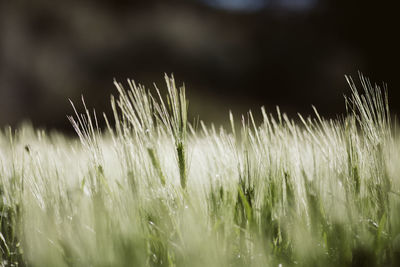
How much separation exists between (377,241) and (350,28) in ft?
6.16

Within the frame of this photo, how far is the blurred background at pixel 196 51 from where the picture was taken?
1.84 m

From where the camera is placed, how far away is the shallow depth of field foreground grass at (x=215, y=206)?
0.24m

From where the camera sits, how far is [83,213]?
10.8 inches

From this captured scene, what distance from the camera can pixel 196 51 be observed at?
6.75 feet

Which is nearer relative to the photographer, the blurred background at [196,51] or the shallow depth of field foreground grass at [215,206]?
the shallow depth of field foreground grass at [215,206]

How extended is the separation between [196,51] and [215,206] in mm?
1877

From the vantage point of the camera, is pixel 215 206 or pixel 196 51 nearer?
pixel 215 206

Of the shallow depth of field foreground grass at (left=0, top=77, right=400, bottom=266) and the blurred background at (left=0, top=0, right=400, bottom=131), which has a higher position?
the blurred background at (left=0, top=0, right=400, bottom=131)

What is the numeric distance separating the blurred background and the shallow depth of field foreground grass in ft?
5.12

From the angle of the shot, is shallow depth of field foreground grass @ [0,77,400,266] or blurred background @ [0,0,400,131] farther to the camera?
blurred background @ [0,0,400,131]

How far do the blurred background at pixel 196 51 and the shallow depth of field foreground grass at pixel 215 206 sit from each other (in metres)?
1.56

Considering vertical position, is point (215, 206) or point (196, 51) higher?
point (196, 51)

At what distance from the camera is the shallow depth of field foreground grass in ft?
0.77

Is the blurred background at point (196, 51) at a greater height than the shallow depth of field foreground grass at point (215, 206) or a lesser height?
greater
